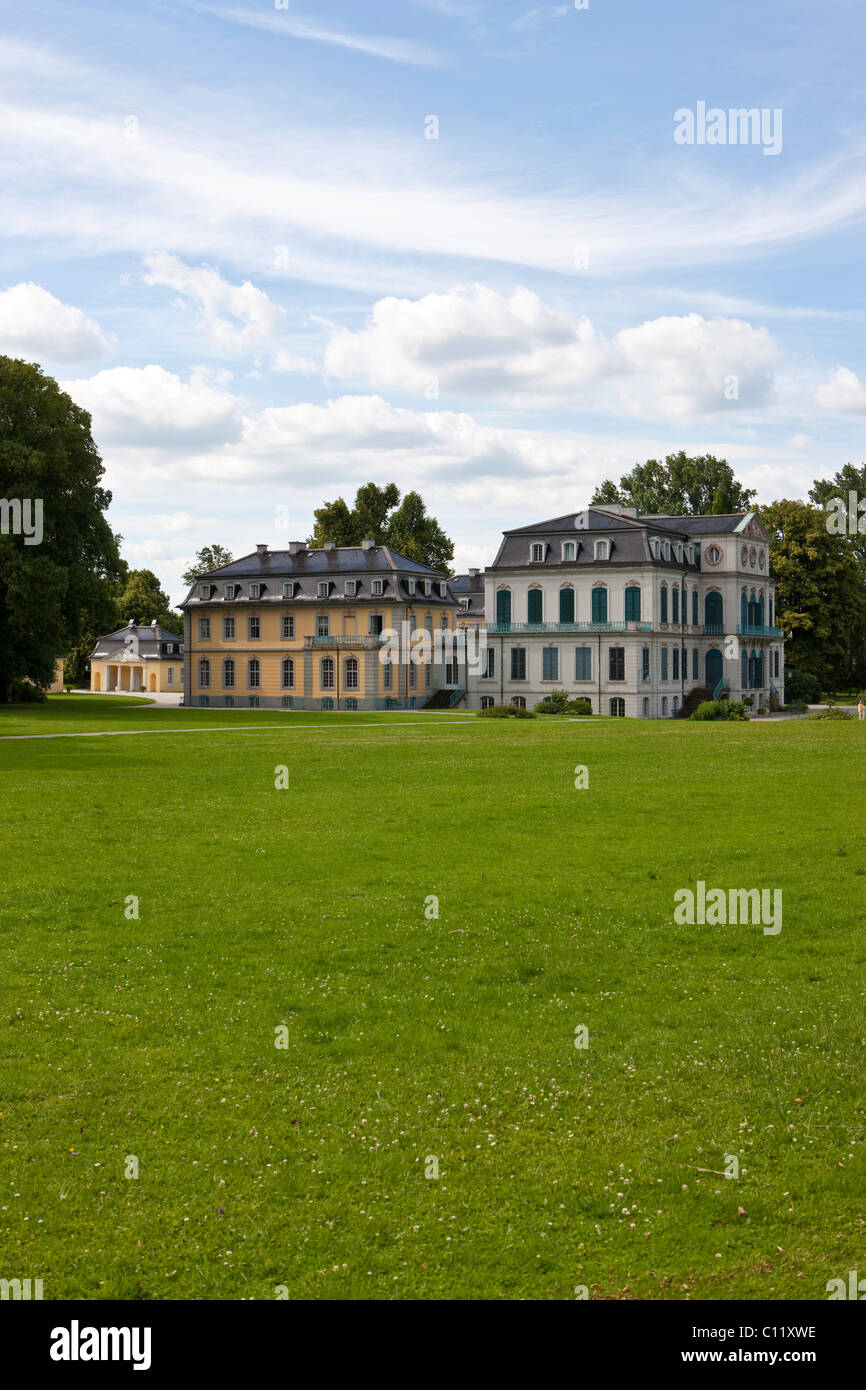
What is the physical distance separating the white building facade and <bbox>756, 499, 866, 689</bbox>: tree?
7.18 m

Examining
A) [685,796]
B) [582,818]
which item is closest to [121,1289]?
[582,818]

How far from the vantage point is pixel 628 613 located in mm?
73500

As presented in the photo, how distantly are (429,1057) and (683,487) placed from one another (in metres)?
105

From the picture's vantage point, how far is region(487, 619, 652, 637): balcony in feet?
239

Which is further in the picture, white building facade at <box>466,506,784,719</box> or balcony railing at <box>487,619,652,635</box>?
white building facade at <box>466,506,784,719</box>

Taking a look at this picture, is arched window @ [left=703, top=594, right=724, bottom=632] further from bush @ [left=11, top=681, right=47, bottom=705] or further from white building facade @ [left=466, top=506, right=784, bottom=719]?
bush @ [left=11, top=681, right=47, bottom=705]

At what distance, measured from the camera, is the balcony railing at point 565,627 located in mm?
72938

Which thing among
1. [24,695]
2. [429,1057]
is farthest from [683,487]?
[429,1057]

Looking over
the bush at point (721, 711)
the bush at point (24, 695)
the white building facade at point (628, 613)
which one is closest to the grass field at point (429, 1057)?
the bush at point (721, 711)

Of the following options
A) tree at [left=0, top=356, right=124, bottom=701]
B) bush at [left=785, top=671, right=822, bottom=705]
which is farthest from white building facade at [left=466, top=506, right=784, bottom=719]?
tree at [left=0, top=356, right=124, bottom=701]

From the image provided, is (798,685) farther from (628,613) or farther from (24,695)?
(24,695)

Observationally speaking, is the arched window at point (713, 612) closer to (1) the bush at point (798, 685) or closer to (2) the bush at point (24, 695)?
(1) the bush at point (798, 685)

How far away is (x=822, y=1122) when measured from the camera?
10.4 m

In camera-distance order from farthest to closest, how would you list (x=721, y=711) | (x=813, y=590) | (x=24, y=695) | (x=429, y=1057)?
(x=813, y=590) < (x=24, y=695) < (x=721, y=711) < (x=429, y=1057)
